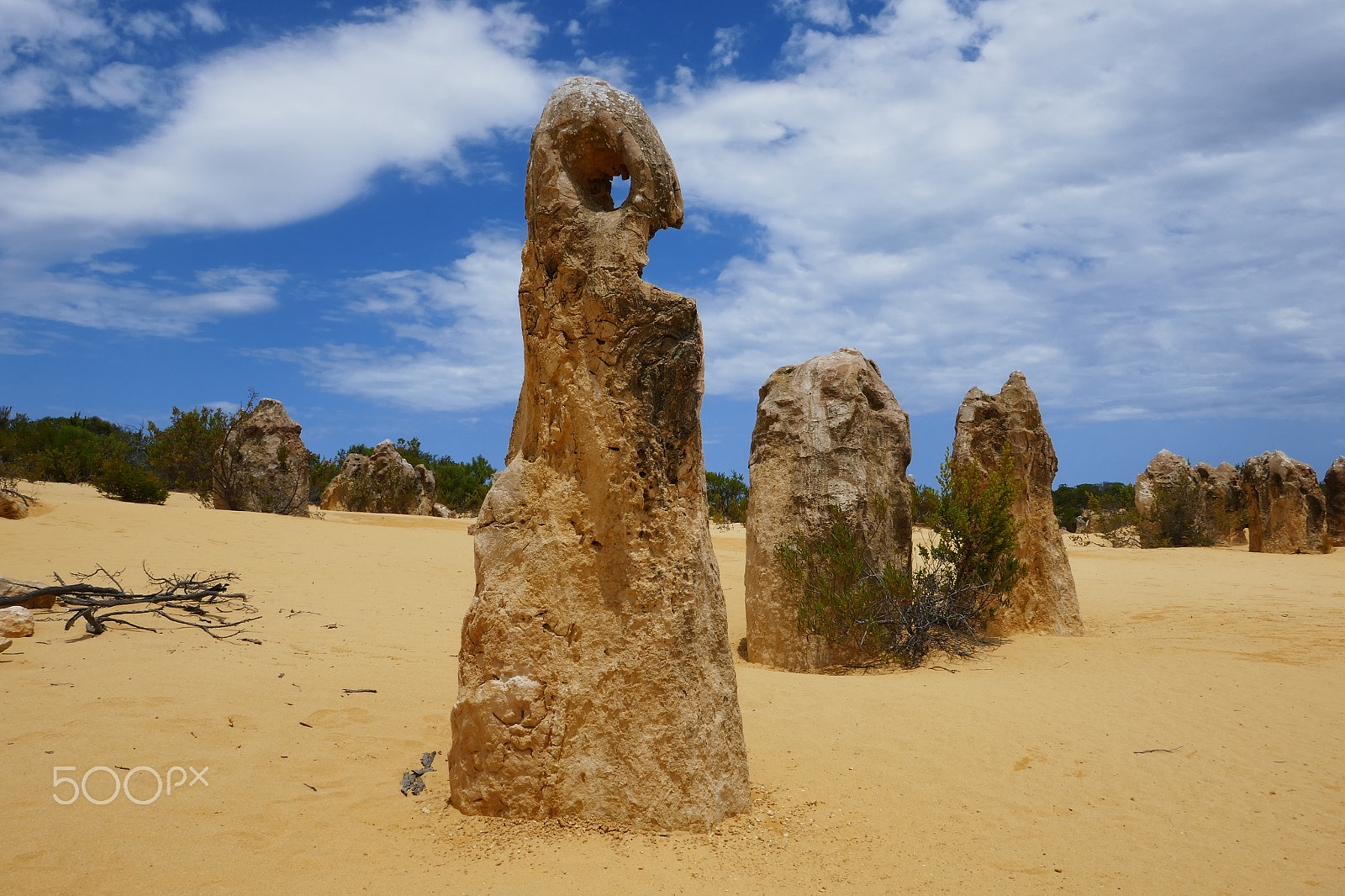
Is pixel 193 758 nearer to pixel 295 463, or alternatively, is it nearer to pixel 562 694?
pixel 562 694

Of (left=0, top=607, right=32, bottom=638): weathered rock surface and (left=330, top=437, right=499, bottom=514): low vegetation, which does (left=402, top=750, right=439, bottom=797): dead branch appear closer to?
(left=0, top=607, right=32, bottom=638): weathered rock surface

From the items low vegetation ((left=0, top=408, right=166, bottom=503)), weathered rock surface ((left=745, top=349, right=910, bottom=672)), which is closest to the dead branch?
weathered rock surface ((left=745, top=349, right=910, bottom=672))

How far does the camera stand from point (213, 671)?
473 cm

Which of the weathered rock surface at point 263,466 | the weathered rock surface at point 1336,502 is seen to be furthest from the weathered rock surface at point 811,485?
the weathered rock surface at point 1336,502

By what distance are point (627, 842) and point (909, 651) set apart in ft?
15.0

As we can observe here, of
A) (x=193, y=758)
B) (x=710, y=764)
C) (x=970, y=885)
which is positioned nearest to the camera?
(x=970, y=885)

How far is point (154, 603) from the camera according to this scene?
20.6 ft

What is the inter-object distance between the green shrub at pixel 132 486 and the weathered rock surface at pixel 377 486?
556 centimetres

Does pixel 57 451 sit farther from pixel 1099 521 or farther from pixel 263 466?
pixel 1099 521

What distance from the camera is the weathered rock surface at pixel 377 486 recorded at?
1897 centimetres

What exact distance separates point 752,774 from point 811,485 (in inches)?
137

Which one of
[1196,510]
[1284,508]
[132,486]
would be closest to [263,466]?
[132,486]

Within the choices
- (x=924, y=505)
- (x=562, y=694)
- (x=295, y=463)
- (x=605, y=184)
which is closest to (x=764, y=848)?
(x=562, y=694)

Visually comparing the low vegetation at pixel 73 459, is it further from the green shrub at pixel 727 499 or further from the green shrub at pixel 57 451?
the green shrub at pixel 727 499
